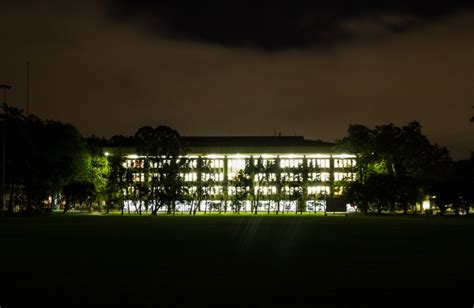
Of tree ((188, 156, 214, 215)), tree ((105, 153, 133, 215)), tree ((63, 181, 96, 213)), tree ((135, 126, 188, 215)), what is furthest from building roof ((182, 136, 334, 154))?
tree ((63, 181, 96, 213))

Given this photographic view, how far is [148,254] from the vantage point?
19875 millimetres

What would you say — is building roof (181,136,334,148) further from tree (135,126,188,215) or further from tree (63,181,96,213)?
tree (63,181,96,213)

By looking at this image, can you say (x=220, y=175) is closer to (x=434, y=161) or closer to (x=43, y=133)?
(x=434, y=161)

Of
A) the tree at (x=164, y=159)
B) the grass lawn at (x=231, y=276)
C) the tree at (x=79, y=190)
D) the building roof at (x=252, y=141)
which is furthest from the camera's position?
the building roof at (x=252, y=141)

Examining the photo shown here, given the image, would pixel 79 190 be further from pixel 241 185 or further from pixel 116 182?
pixel 241 185

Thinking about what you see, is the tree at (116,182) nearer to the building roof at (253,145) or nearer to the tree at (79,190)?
the tree at (79,190)

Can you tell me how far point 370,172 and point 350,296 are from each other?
8768 centimetres

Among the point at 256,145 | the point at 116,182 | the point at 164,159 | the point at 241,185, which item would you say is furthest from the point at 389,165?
the point at 256,145

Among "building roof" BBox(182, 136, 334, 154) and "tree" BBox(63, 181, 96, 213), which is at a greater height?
"building roof" BBox(182, 136, 334, 154)

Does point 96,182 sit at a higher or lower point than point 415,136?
lower

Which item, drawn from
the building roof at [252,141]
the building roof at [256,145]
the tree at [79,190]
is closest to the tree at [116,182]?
the tree at [79,190]

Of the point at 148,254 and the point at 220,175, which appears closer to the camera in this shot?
the point at 148,254

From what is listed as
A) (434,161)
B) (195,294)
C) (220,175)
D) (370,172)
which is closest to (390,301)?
(195,294)

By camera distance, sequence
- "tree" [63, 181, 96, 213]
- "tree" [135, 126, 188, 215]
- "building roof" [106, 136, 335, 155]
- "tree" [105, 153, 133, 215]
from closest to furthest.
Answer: "tree" [63, 181, 96, 213] → "tree" [135, 126, 188, 215] → "tree" [105, 153, 133, 215] → "building roof" [106, 136, 335, 155]
